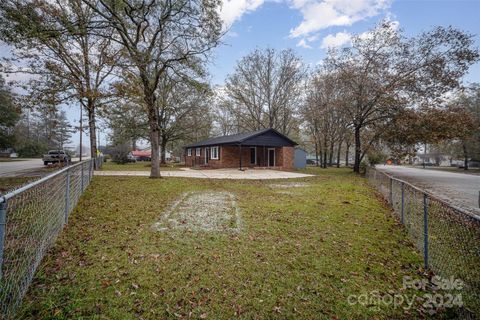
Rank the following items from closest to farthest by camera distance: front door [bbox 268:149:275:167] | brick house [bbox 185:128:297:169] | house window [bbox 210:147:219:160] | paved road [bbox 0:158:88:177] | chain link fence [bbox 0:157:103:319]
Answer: chain link fence [bbox 0:157:103:319] → paved road [bbox 0:158:88:177] → brick house [bbox 185:128:297:169] → house window [bbox 210:147:219:160] → front door [bbox 268:149:275:167]

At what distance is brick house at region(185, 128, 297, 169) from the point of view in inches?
877

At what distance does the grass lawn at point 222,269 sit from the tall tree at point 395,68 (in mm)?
16303

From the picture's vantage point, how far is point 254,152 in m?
24.7

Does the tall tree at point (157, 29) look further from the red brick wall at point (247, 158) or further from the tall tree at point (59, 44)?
the red brick wall at point (247, 158)

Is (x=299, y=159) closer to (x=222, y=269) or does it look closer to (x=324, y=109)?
(x=324, y=109)

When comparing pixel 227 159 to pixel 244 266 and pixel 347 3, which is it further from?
pixel 244 266

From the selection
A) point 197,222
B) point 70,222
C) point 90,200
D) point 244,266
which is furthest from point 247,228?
point 90,200

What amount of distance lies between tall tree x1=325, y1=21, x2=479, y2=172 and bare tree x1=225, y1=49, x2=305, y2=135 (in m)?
8.22

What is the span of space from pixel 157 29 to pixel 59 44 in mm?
6472

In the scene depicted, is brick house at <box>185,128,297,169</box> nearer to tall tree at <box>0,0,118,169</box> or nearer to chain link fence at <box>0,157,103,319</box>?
tall tree at <box>0,0,118,169</box>

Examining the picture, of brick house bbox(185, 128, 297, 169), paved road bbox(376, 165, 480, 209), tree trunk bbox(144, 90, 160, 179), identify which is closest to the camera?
paved road bbox(376, 165, 480, 209)

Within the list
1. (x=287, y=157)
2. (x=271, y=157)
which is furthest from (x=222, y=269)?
(x=287, y=157)

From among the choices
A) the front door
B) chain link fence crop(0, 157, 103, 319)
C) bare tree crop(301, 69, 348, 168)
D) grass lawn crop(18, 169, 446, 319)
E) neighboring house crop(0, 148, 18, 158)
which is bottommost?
grass lawn crop(18, 169, 446, 319)

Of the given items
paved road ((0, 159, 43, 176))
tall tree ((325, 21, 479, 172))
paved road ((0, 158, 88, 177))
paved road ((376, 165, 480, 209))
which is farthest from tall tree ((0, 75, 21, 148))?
paved road ((376, 165, 480, 209))
